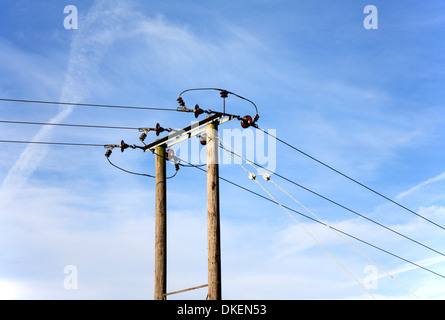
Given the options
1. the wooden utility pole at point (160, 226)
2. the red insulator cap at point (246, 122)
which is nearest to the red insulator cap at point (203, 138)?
the red insulator cap at point (246, 122)

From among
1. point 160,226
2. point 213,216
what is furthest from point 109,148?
point 213,216

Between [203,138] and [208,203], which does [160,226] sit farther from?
[203,138]

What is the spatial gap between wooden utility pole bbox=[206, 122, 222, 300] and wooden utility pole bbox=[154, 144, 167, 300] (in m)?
1.99

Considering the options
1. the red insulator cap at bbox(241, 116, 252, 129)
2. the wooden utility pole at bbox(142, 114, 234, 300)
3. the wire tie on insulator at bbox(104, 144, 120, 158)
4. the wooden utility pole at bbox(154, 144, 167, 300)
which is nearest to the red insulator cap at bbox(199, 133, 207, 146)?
the wooden utility pole at bbox(142, 114, 234, 300)

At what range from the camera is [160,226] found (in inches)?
570

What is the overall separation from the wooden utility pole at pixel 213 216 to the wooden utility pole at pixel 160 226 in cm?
199

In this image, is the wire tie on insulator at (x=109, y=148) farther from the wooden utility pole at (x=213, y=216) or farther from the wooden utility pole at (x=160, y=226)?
the wooden utility pole at (x=213, y=216)

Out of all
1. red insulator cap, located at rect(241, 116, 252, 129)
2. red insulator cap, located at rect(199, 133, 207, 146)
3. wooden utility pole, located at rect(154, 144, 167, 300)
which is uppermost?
red insulator cap, located at rect(241, 116, 252, 129)

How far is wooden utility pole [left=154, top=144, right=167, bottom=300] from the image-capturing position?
550 inches

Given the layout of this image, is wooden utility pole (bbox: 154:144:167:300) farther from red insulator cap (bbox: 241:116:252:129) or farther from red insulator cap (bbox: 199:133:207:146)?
red insulator cap (bbox: 241:116:252:129)
